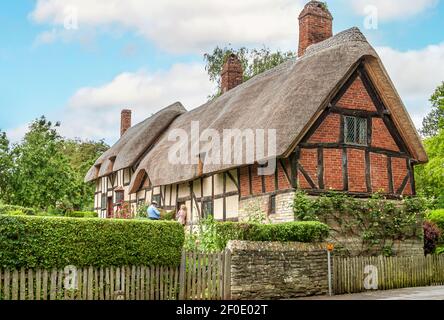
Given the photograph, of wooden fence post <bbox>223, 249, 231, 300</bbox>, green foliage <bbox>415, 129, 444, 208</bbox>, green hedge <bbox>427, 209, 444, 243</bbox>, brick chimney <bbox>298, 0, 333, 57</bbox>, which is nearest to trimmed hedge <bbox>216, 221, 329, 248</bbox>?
wooden fence post <bbox>223, 249, 231, 300</bbox>

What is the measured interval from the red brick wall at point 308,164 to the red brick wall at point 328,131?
0.38m

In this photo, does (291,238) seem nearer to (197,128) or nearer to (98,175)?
(197,128)

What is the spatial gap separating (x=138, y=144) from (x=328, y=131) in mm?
14083

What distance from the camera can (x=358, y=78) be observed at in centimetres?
1736

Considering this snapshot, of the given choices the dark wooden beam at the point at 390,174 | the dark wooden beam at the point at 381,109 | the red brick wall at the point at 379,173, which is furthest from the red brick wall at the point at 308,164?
the dark wooden beam at the point at 381,109

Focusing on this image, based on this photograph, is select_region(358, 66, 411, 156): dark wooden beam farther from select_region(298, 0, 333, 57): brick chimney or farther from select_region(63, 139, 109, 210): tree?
select_region(63, 139, 109, 210): tree

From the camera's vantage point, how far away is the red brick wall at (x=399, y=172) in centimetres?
1778

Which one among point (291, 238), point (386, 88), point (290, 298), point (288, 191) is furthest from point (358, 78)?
point (290, 298)

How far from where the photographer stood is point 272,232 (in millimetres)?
13453

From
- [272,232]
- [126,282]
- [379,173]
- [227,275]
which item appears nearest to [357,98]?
[379,173]

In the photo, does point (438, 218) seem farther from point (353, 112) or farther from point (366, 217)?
point (353, 112)

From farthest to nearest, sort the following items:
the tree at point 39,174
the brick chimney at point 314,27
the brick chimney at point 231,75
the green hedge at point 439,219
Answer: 1. the tree at point 39,174
2. the brick chimney at point 231,75
3. the green hedge at point 439,219
4. the brick chimney at point 314,27

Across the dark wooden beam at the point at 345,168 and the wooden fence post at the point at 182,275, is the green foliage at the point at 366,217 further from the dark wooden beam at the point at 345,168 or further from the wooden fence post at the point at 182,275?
the wooden fence post at the point at 182,275
